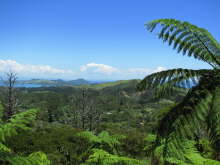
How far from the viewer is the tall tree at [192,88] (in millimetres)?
A: 2387

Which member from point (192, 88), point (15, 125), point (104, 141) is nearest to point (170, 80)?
point (192, 88)

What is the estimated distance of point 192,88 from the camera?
279 centimetres

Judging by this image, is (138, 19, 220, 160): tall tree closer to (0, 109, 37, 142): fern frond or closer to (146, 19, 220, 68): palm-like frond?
(146, 19, 220, 68): palm-like frond

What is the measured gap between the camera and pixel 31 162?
254 centimetres

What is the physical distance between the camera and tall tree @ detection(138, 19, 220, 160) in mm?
2387

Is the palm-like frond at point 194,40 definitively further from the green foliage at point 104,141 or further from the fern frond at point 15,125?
the green foliage at point 104,141

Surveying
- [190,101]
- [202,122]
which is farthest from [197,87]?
[202,122]

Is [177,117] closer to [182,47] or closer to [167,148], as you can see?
[167,148]

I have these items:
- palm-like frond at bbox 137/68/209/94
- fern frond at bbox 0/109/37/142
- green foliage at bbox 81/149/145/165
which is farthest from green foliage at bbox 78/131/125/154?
palm-like frond at bbox 137/68/209/94

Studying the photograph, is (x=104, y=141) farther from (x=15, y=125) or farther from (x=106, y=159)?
(x=15, y=125)

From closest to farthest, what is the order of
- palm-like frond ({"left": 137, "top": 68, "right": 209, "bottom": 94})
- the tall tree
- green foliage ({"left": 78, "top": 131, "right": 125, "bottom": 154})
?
the tall tree → palm-like frond ({"left": 137, "top": 68, "right": 209, "bottom": 94}) → green foliage ({"left": 78, "top": 131, "right": 125, "bottom": 154})

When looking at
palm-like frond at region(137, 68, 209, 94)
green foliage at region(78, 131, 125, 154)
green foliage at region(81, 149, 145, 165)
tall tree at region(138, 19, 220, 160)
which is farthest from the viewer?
green foliage at region(78, 131, 125, 154)

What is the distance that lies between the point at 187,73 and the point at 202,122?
2.56 feet

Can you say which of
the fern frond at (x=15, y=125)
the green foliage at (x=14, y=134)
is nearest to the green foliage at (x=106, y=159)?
the green foliage at (x=14, y=134)
